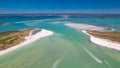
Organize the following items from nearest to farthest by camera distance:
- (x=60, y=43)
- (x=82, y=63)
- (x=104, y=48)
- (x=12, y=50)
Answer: (x=82, y=63), (x=12, y=50), (x=104, y=48), (x=60, y=43)

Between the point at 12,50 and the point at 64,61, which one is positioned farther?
the point at 12,50

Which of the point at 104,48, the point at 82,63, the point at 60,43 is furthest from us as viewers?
the point at 60,43

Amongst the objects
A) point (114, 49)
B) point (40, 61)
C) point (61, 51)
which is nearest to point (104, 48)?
point (114, 49)

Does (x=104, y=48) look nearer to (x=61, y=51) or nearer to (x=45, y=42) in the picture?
(x=61, y=51)

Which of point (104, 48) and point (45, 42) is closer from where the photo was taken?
point (104, 48)

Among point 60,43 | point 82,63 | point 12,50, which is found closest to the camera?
point 82,63

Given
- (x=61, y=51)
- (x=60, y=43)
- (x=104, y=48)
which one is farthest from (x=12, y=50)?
(x=104, y=48)

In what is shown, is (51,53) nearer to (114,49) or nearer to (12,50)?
(12,50)

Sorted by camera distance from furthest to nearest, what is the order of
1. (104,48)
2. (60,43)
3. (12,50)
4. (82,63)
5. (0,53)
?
(60,43) < (104,48) < (12,50) < (0,53) < (82,63)
